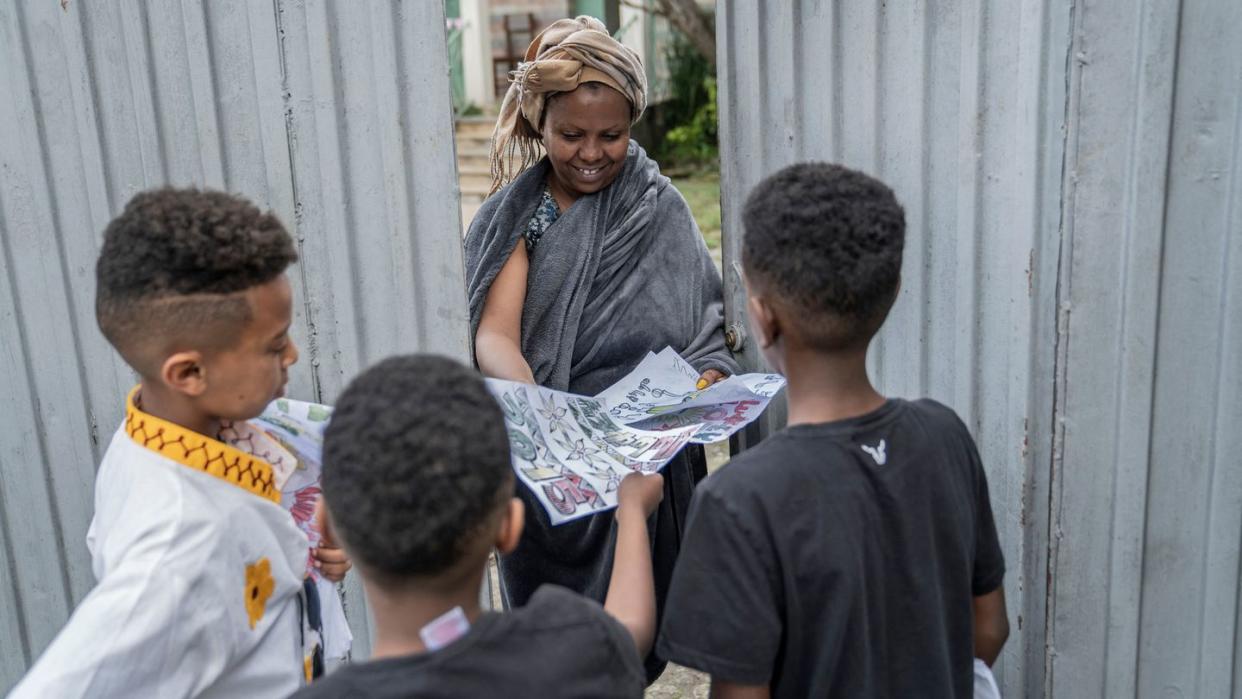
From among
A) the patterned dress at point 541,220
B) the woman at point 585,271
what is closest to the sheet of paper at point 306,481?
the woman at point 585,271

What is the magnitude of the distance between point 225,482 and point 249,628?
0.22m

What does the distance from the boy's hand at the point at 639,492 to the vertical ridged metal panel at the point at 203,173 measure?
614 millimetres

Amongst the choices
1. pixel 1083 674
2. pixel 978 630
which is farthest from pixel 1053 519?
pixel 978 630

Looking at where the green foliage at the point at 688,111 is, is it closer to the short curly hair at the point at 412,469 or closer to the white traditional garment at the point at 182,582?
the white traditional garment at the point at 182,582

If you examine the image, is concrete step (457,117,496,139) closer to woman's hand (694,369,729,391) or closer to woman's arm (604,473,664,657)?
woman's hand (694,369,729,391)

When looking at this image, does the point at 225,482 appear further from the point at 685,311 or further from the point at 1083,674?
the point at 1083,674

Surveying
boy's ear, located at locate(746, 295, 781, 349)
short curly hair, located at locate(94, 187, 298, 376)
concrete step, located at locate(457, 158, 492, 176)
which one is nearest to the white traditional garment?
short curly hair, located at locate(94, 187, 298, 376)

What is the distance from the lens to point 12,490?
7.73 feet

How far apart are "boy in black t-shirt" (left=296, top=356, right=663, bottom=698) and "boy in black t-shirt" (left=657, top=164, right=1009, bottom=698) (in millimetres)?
249

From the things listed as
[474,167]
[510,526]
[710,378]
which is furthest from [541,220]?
[474,167]

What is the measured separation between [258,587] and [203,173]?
3.15 ft

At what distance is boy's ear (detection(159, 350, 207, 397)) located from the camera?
1.57 metres

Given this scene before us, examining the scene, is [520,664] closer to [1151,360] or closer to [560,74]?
[1151,360]

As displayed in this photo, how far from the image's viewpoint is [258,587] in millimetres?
1650
